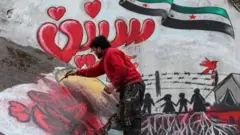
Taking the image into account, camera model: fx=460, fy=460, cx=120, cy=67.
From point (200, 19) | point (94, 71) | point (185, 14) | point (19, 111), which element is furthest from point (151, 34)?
point (19, 111)

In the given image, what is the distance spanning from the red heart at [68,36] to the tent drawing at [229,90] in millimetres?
2606

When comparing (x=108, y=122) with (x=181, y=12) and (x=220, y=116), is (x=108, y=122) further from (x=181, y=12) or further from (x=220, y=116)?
(x=181, y=12)

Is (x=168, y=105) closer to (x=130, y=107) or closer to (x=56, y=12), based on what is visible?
(x=130, y=107)

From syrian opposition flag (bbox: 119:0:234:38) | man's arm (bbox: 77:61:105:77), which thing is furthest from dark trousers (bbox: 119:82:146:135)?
syrian opposition flag (bbox: 119:0:234:38)

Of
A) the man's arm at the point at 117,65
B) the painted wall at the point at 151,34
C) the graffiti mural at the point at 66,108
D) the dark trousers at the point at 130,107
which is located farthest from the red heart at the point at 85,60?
the man's arm at the point at 117,65

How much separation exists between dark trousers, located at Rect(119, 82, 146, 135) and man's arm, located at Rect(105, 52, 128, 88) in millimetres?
244

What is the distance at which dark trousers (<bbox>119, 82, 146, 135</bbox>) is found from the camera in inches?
241

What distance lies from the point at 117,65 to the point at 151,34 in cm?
294

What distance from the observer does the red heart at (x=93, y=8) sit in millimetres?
8680

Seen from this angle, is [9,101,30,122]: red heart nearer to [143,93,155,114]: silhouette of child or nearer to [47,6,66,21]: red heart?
[143,93,155,114]: silhouette of child

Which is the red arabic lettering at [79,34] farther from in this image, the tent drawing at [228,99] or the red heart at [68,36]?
the tent drawing at [228,99]

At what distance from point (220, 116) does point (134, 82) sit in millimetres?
2217

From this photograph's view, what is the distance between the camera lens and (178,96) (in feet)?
26.0

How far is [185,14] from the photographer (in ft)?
29.4
